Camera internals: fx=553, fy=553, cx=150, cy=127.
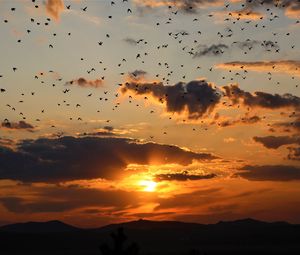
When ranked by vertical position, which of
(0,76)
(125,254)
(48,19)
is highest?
(48,19)

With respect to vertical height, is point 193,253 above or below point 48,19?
below

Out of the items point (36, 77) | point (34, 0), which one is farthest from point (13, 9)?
point (36, 77)

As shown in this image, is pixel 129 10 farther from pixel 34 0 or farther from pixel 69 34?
pixel 34 0

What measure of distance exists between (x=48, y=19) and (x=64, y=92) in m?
12.2

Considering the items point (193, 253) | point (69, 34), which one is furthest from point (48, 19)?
point (193, 253)

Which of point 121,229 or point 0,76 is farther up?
point 0,76

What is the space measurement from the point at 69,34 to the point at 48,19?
2.51 m

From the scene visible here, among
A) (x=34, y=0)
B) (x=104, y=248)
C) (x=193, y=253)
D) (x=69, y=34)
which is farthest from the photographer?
(x=69, y=34)

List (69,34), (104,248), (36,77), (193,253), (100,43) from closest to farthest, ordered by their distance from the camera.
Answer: (104,248), (193,253), (69,34), (100,43), (36,77)

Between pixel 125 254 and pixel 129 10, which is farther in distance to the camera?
pixel 129 10

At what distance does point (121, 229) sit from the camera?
91.0 ft

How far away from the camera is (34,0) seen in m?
47.3

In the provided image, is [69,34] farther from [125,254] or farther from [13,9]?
[125,254]

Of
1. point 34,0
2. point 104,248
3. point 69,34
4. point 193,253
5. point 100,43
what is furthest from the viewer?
point 100,43
